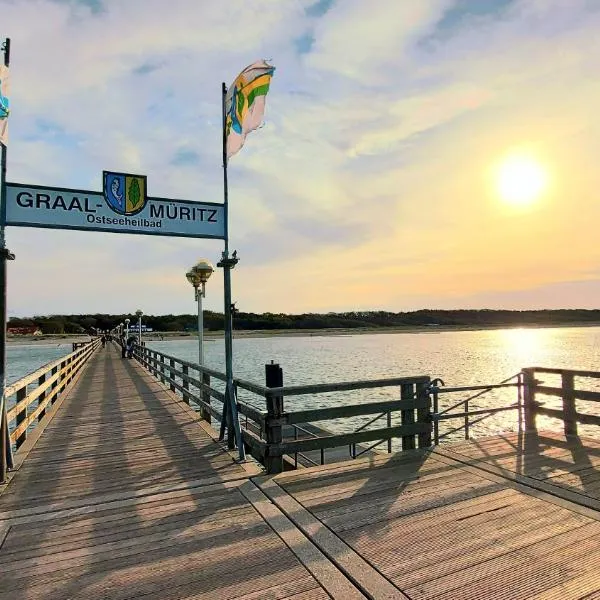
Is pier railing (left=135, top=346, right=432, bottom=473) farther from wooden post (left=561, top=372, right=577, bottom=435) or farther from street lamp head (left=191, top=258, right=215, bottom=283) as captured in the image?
street lamp head (left=191, top=258, right=215, bottom=283)

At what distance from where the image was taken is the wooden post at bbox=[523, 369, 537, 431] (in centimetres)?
741

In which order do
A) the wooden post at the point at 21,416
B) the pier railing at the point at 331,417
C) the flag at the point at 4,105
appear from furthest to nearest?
1. the wooden post at the point at 21,416
2. the pier railing at the point at 331,417
3. the flag at the point at 4,105

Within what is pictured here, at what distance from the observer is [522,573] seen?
318 centimetres

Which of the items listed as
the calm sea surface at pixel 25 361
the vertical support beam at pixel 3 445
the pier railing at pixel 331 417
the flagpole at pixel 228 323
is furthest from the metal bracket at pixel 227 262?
the calm sea surface at pixel 25 361

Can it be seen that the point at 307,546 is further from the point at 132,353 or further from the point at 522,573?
the point at 132,353

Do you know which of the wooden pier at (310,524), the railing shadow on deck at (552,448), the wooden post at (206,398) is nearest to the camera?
the wooden pier at (310,524)

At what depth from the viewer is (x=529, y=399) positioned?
7.53m

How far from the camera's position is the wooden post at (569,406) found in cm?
695

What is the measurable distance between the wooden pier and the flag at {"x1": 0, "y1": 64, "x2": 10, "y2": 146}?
4069 mm

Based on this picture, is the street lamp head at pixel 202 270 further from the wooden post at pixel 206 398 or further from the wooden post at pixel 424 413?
the wooden post at pixel 424 413

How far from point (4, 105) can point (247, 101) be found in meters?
3.04

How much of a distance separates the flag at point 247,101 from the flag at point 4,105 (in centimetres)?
282

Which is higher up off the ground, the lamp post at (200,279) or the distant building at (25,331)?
the lamp post at (200,279)

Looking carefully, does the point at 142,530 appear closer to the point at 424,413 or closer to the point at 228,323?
the point at 228,323
